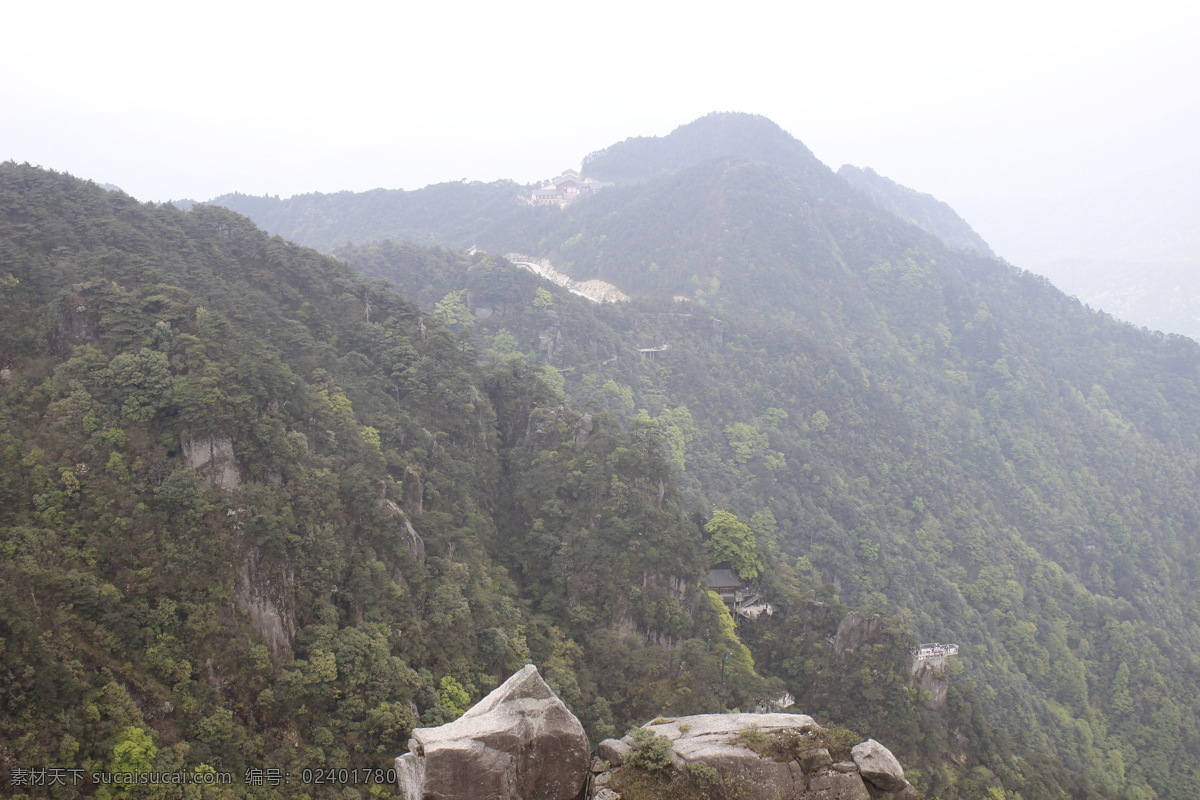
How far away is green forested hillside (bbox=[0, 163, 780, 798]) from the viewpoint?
18.4 meters

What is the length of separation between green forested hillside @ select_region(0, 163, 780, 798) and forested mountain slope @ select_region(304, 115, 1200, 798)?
7.94 meters

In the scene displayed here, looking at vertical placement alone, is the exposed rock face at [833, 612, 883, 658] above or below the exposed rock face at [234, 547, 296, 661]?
below

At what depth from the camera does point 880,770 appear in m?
13.6

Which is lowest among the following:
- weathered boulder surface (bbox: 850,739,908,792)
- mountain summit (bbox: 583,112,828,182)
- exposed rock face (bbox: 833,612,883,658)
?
exposed rock face (bbox: 833,612,883,658)

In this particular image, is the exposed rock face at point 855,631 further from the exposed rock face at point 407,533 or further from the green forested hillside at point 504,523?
the exposed rock face at point 407,533

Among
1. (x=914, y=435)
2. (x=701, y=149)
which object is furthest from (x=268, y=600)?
(x=701, y=149)

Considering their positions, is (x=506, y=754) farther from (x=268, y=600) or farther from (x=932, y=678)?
(x=932, y=678)

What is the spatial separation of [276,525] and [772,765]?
56.2 ft

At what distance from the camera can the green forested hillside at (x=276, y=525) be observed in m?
18.4

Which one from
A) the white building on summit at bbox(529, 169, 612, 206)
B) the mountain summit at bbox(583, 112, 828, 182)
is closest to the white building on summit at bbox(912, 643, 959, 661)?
the white building on summit at bbox(529, 169, 612, 206)

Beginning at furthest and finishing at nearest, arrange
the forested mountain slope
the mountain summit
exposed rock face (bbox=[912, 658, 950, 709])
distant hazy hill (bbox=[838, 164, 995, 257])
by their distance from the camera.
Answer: distant hazy hill (bbox=[838, 164, 995, 257])
the mountain summit
the forested mountain slope
exposed rock face (bbox=[912, 658, 950, 709])

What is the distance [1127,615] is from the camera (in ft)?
191

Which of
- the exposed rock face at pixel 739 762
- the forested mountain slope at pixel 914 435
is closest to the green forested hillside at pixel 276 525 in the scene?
the forested mountain slope at pixel 914 435

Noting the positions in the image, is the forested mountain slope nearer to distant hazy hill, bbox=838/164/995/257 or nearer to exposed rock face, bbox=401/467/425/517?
exposed rock face, bbox=401/467/425/517
